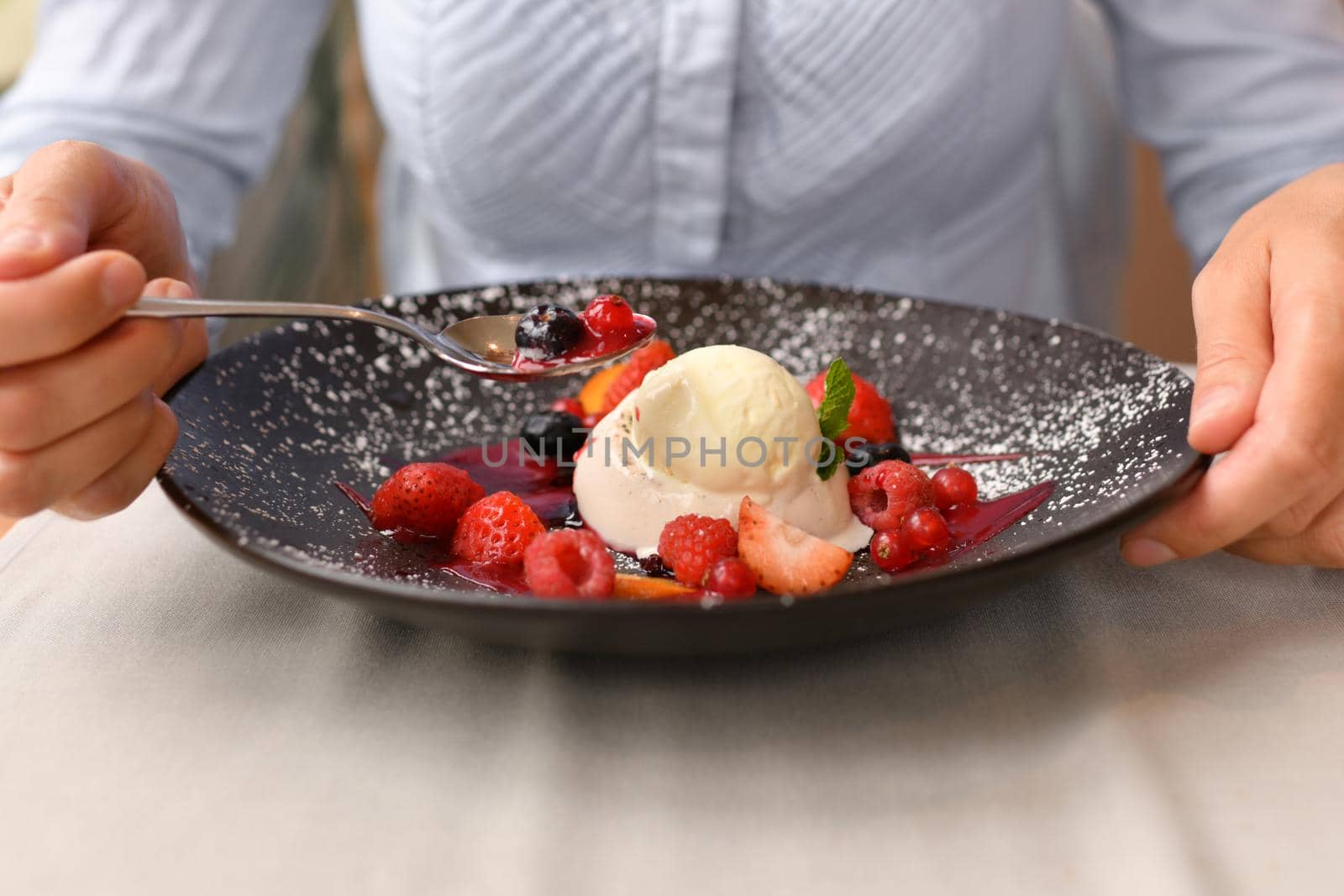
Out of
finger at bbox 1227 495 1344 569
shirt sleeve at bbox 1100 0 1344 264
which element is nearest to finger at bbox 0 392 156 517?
finger at bbox 1227 495 1344 569

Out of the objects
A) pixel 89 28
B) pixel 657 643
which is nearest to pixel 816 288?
pixel 657 643

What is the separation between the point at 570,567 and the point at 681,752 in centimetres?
16

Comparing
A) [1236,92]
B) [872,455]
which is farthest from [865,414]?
[1236,92]

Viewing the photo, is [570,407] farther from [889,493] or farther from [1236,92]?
[1236,92]

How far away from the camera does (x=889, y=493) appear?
944 millimetres

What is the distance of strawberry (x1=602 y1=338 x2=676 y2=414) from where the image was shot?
3.59ft

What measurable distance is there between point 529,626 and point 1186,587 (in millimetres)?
551

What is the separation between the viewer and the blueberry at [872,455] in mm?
1036

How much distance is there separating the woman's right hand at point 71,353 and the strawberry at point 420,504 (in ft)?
0.59

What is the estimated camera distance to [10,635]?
0.81 metres

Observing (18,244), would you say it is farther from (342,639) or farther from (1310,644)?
(1310,644)

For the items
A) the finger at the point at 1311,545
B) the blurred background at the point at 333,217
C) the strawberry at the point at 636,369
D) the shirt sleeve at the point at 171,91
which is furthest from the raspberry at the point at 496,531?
the blurred background at the point at 333,217

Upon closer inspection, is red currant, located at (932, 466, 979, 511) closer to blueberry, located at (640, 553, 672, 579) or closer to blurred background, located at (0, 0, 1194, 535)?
blueberry, located at (640, 553, 672, 579)

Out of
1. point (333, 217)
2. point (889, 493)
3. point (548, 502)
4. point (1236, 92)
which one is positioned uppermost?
point (1236, 92)
